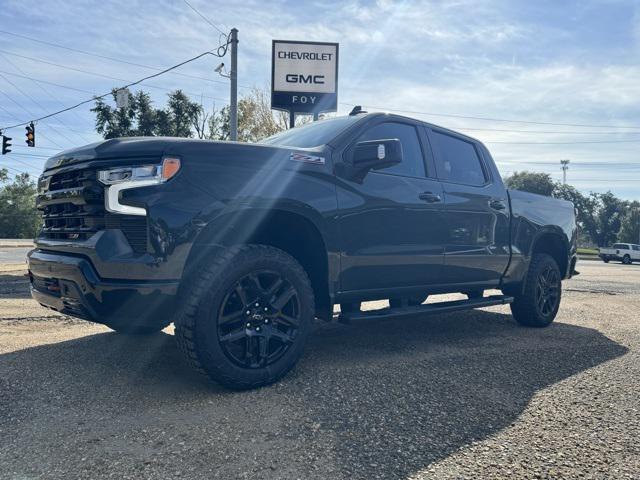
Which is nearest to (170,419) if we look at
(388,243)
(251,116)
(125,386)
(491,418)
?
(125,386)

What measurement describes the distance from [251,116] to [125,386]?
2421cm

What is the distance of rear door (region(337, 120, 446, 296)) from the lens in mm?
3707

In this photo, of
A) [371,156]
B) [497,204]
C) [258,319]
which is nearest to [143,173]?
[258,319]

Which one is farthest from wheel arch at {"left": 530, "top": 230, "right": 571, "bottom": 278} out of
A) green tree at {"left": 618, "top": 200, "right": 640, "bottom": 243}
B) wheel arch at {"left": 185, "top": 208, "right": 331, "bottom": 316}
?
green tree at {"left": 618, "top": 200, "right": 640, "bottom": 243}

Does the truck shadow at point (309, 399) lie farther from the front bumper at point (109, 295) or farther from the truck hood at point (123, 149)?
the truck hood at point (123, 149)

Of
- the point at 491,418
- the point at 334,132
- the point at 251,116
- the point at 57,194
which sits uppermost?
the point at 251,116

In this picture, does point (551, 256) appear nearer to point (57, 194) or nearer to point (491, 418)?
point (491, 418)

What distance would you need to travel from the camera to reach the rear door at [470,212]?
4.54 meters

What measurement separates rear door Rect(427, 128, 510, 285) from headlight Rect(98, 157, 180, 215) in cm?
246

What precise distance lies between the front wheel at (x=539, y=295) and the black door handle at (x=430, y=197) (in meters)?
1.96

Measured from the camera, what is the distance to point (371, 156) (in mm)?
3570

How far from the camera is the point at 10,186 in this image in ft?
213

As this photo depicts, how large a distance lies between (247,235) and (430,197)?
1.72 m

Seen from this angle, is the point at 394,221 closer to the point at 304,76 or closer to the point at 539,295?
the point at 539,295
